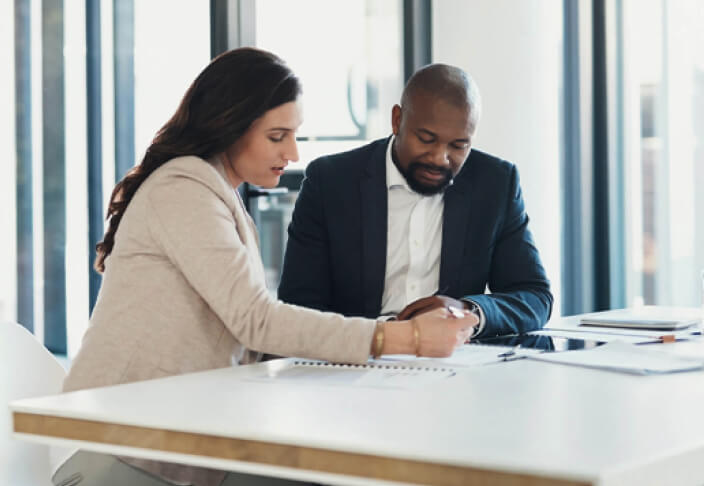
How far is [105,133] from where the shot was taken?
4.09 meters

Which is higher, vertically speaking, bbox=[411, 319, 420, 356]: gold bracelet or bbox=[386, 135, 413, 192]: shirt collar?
bbox=[386, 135, 413, 192]: shirt collar

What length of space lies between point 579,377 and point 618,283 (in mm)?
2713

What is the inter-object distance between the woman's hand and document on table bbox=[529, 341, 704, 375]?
0.55 feet

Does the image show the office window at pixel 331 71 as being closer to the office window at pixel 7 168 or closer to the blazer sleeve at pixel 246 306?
the office window at pixel 7 168

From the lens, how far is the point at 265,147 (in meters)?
1.94

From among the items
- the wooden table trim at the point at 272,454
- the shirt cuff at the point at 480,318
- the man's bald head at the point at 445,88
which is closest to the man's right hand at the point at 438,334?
the shirt cuff at the point at 480,318

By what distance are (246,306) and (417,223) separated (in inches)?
37.8

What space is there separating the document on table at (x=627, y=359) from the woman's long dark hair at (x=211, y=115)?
0.72 meters

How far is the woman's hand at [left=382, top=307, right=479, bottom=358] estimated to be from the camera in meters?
1.66

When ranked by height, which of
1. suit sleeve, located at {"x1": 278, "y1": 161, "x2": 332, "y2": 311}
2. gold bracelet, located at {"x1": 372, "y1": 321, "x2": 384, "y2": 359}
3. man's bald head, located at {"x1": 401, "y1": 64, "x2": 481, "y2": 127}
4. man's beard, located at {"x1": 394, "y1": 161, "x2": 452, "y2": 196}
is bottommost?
gold bracelet, located at {"x1": 372, "y1": 321, "x2": 384, "y2": 359}

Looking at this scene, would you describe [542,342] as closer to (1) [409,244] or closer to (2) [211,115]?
(1) [409,244]

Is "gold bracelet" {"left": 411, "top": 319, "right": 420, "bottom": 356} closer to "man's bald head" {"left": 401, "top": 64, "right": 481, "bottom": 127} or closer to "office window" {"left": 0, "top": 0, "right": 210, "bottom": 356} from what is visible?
"man's bald head" {"left": 401, "top": 64, "right": 481, "bottom": 127}

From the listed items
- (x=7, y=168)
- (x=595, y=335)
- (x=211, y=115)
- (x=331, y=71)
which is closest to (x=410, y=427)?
(x=211, y=115)

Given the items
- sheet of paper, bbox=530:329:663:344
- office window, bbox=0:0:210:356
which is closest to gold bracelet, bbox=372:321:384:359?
sheet of paper, bbox=530:329:663:344
